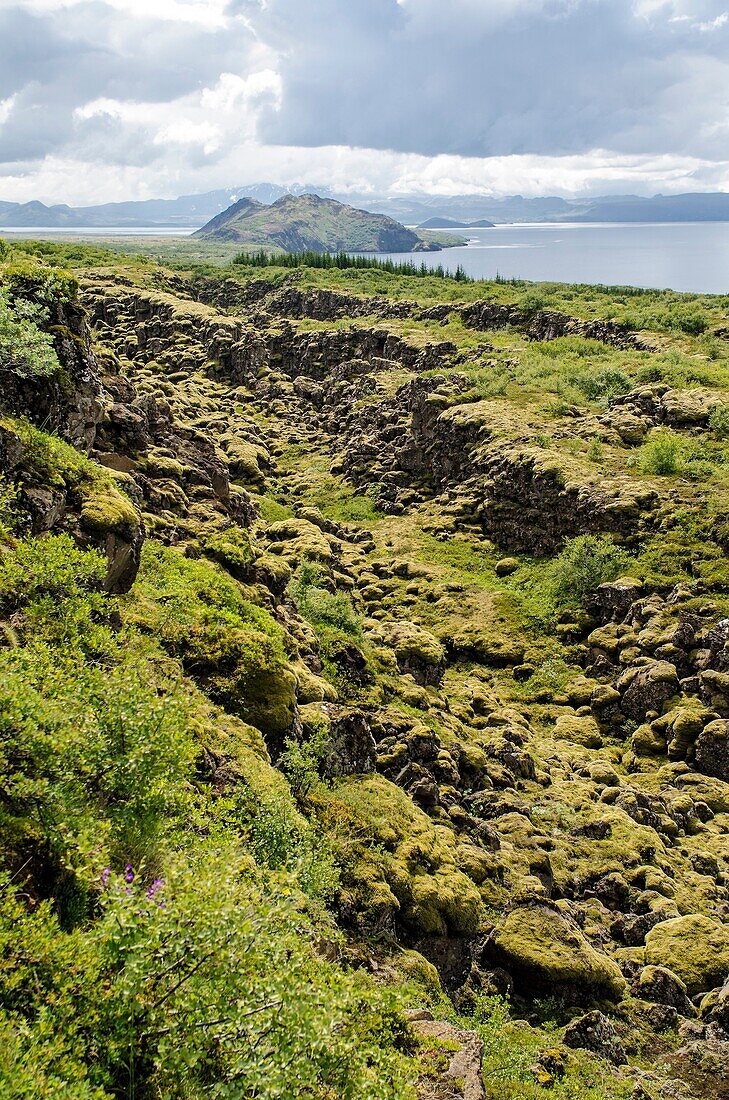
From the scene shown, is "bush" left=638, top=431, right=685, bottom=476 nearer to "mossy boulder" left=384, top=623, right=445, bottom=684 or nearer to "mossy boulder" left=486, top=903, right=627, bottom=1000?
"mossy boulder" left=384, top=623, right=445, bottom=684

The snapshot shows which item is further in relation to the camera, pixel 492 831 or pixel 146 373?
pixel 146 373

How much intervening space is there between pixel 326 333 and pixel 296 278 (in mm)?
34792

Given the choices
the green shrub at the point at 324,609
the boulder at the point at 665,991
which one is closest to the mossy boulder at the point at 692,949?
the boulder at the point at 665,991

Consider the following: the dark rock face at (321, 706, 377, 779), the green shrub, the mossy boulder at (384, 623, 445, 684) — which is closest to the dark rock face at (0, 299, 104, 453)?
the green shrub

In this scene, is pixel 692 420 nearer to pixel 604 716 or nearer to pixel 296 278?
pixel 604 716

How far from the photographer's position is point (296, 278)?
11919 centimetres

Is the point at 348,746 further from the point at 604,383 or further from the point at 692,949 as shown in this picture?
the point at 604,383

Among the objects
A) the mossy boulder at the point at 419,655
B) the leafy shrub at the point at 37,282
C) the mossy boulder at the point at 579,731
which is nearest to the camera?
the leafy shrub at the point at 37,282

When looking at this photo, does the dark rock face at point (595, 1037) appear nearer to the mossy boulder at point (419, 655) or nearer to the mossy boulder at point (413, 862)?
the mossy boulder at point (413, 862)

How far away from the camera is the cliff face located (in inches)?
596

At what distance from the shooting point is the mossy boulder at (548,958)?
15391 millimetres

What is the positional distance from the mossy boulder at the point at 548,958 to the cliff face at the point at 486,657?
0.07 m

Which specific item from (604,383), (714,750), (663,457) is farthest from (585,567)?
(604,383)

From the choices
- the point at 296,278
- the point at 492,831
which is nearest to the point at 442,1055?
the point at 492,831
